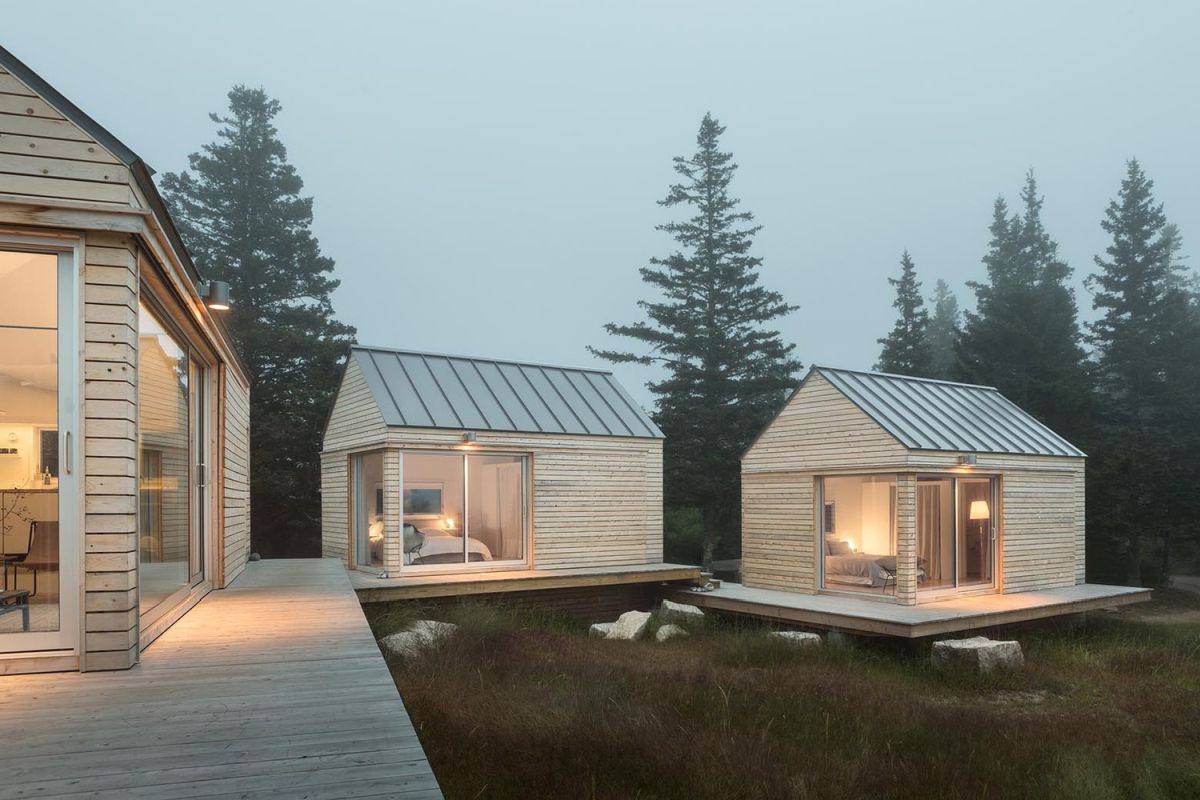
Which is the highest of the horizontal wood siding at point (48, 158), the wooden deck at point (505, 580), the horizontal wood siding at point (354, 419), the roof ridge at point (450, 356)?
the horizontal wood siding at point (48, 158)

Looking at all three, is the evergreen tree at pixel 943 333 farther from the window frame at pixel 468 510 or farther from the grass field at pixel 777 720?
the grass field at pixel 777 720

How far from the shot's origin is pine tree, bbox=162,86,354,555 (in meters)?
20.7

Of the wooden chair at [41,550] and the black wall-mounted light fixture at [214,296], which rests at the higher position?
the black wall-mounted light fixture at [214,296]

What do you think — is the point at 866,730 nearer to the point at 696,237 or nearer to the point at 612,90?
the point at 696,237

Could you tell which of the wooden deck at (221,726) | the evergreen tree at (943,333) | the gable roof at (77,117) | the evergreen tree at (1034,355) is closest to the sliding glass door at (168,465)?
the wooden deck at (221,726)

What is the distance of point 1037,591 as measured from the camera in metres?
13.4

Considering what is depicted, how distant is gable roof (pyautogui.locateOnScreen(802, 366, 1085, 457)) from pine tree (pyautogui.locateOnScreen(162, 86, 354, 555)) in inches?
509

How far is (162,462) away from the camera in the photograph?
6.02 meters

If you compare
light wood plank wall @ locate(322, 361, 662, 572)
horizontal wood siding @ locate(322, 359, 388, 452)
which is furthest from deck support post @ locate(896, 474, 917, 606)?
horizontal wood siding @ locate(322, 359, 388, 452)

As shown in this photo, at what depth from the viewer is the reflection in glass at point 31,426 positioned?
449 centimetres

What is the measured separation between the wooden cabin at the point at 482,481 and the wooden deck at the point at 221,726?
6.32 meters

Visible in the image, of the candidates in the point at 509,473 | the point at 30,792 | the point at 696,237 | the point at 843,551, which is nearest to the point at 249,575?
the point at 509,473

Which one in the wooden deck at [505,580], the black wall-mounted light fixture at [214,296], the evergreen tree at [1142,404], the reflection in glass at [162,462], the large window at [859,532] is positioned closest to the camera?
the reflection in glass at [162,462]

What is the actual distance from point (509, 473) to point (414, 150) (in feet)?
517
